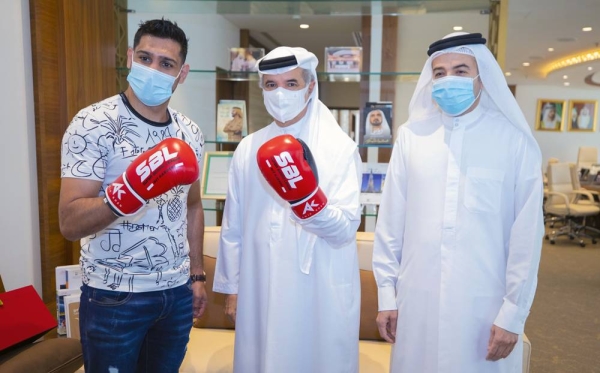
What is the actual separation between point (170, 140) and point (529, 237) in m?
1.15

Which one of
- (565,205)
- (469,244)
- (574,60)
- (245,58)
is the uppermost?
(574,60)

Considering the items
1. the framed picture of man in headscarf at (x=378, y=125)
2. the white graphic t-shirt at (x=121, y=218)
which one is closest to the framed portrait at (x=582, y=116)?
the framed picture of man in headscarf at (x=378, y=125)

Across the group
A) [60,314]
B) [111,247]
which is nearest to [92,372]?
[111,247]

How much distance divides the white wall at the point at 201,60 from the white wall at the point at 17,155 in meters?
0.88

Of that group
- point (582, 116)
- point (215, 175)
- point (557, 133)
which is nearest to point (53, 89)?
point (215, 175)

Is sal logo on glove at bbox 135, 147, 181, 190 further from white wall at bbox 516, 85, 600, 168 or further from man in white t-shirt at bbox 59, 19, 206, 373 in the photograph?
white wall at bbox 516, 85, 600, 168

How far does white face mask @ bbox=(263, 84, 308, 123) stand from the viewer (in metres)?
1.72

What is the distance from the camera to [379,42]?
121 inches

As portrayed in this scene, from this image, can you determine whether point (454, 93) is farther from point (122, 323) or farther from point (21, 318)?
point (21, 318)

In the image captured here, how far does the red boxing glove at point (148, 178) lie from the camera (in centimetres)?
130

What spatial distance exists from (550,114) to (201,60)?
1340cm

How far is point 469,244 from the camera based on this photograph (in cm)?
156

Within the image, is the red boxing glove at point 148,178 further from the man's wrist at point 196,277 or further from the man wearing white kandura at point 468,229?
the man wearing white kandura at point 468,229

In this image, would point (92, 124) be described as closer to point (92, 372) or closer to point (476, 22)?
point (92, 372)
